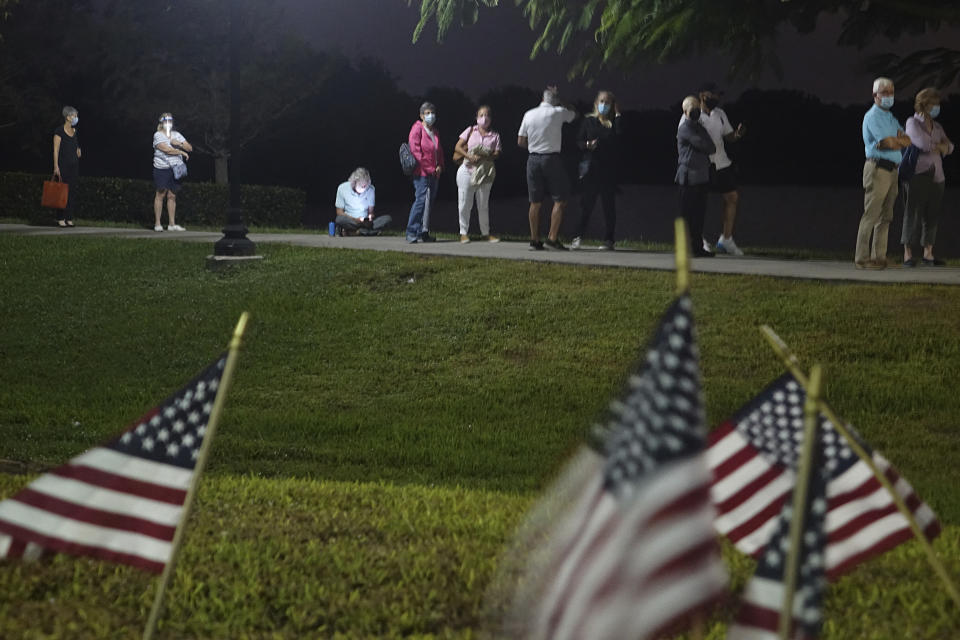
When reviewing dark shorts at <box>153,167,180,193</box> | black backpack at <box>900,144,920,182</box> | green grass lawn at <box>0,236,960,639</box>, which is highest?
black backpack at <box>900,144,920,182</box>

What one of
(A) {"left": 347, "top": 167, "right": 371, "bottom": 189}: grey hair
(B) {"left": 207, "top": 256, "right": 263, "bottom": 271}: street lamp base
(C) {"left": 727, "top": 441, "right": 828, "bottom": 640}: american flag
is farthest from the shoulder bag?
(C) {"left": 727, "top": 441, "right": 828, "bottom": 640}: american flag

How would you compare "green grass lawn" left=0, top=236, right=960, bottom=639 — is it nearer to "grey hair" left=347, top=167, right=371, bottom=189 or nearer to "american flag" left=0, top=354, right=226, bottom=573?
"american flag" left=0, top=354, right=226, bottom=573

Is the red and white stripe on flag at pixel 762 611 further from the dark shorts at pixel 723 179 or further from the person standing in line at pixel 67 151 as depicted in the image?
the person standing in line at pixel 67 151

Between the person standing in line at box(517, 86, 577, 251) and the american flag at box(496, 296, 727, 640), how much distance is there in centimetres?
1286

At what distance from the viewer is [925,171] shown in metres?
13.9

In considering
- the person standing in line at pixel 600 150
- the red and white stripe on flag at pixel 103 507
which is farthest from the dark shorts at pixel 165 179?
the red and white stripe on flag at pixel 103 507

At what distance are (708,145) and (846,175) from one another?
33717 millimetres

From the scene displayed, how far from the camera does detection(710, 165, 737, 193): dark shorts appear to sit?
14.9 meters

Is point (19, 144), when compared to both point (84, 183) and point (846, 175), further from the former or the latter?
point (846, 175)

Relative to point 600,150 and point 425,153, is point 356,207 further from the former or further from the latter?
point 600,150

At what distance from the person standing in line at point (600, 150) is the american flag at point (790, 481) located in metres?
11.7

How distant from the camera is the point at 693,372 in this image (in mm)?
2451

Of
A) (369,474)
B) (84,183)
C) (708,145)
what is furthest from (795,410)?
(84,183)

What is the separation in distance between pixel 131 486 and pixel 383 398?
7338mm
